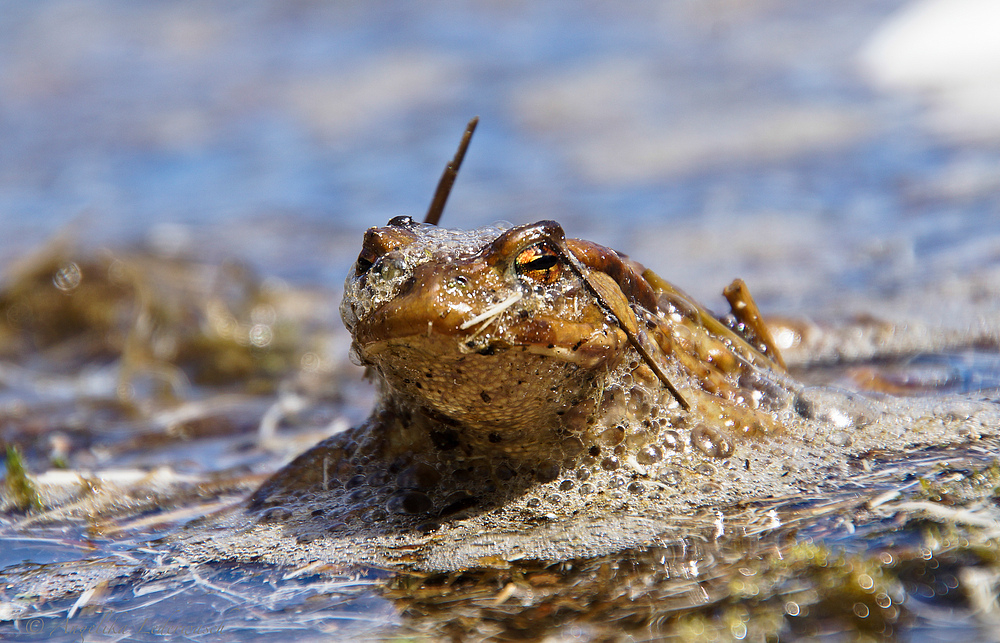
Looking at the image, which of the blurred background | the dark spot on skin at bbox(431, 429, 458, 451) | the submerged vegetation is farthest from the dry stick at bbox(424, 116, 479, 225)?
the blurred background

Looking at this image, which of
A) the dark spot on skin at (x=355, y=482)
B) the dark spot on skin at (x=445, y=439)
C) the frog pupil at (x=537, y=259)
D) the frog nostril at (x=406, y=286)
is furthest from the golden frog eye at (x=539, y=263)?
the dark spot on skin at (x=355, y=482)

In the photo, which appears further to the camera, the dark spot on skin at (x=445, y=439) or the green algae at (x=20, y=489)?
the green algae at (x=20, y=489)

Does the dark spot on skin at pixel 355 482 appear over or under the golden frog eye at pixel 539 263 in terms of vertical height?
under

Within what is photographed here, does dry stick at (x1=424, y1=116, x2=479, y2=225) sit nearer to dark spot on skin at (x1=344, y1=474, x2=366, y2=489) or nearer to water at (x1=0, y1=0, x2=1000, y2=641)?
dark spot on skin at (x1=344, y1=474, x2=366, y2=489)

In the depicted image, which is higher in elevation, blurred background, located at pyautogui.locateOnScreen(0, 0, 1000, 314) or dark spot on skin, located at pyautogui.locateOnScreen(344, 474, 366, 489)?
blurred background, located at pyautogui.locateOnScreen(0, 0, 1000, 314)

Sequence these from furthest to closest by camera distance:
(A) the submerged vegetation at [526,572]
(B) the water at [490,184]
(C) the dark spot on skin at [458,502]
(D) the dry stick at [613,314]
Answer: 1. (C) the dark spot on skin at [458,502]
2. (D) the dry stick at [613,314]
3. (B) the water at [490,184]
4. (A) the submerged vegetation at [526,572]

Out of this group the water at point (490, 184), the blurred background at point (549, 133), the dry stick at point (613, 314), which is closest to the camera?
the water at point (490, 184)

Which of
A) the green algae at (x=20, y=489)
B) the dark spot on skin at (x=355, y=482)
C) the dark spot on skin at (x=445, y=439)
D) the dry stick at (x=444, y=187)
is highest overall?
the dry stick at (x=444, y=187)

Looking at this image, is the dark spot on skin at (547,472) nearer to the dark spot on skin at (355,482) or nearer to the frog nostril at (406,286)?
the dark spot on skin at (355,482)
